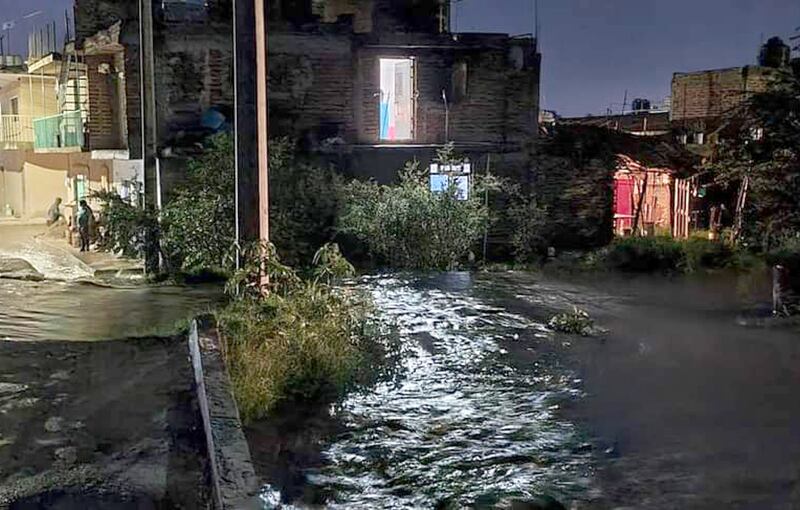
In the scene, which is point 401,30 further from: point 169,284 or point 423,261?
point 169,284

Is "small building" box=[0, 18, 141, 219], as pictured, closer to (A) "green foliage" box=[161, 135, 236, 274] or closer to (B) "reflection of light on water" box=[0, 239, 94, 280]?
(B) "reflection of light on water" box=[0, 239, 94, 280]

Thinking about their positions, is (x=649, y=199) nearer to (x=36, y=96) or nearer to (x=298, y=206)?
(x=298, y=206)

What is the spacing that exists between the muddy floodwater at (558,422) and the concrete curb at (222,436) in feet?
0.60

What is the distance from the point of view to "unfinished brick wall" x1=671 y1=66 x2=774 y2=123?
24031 mm

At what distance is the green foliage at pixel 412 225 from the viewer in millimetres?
14703

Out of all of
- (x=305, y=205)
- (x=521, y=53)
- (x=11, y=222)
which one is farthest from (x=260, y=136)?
(x=11, y=222)

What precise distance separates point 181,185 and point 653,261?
30.1ft

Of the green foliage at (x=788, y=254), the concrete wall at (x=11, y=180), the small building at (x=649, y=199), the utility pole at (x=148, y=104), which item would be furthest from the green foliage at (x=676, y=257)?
the concrete wall at (x=11, y=180)

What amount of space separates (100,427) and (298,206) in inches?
345

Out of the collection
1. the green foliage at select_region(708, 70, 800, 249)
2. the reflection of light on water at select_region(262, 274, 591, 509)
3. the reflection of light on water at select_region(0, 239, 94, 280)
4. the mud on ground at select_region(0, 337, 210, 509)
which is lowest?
the reflection of light on water at select_region(0, 239, 94, 280)

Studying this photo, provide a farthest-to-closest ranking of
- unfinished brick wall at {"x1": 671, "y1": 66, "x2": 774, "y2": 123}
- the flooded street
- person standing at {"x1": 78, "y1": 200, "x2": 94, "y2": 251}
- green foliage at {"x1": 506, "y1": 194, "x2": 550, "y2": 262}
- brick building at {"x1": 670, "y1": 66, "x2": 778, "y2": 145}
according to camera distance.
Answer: unfinished brick wall at {"x1": 671, "y1": 66, "x2": 774, "y2": 123} → brick building at {"x1": 670, "y1": 66, "x2": 778, "y2": 145} → person standing at {"x1": 78, "y1": 200, "x2": 94, "y2": 251} → green foliage at {"x1": 506, "y1": 194, "x2": 550, "y2": 262} → the flooded street

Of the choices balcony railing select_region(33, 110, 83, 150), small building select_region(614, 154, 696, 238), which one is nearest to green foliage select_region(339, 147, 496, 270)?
small building select_region(614, 154, 696, 238)

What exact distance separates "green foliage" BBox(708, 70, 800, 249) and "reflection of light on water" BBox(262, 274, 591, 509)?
5.37 meters

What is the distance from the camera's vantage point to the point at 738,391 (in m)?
6.66
